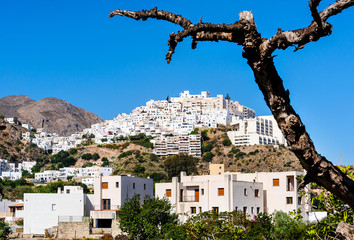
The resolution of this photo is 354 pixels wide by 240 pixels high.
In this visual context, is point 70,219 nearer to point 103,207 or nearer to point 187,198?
point 103,207

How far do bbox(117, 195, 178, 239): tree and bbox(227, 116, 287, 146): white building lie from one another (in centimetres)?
11717

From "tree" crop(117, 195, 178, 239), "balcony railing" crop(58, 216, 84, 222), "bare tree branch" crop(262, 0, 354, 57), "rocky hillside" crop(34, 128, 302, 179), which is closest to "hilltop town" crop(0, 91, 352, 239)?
"balcony railing" crop(58, 216, 84, 222)

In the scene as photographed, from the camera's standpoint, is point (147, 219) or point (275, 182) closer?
point (147, 219)

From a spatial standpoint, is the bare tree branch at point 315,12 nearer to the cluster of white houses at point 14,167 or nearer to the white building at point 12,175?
the white building at point 12,175

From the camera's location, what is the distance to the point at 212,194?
154 feet

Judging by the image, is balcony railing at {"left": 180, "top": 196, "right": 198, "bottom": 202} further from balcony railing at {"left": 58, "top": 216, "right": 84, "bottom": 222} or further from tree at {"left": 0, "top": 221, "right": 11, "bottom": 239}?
tree at {"left": 0, "top": 221, "right": 11, "bottom": 239}

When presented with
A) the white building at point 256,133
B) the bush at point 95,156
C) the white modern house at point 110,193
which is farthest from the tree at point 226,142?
the white modern house at point 110,193

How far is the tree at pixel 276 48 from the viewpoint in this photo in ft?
16.0

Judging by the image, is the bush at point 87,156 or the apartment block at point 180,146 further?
the bush at point 87,156

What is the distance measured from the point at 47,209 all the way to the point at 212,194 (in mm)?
15807

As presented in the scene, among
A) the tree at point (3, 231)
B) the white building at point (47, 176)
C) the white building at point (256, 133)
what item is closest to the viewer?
the tree at point (3, 231)

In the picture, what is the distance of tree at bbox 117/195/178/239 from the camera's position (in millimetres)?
44281

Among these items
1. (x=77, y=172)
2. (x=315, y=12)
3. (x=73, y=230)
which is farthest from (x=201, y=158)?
(x=315, y=12)

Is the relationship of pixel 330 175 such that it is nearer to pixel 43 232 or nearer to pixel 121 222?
pixel 121 222
